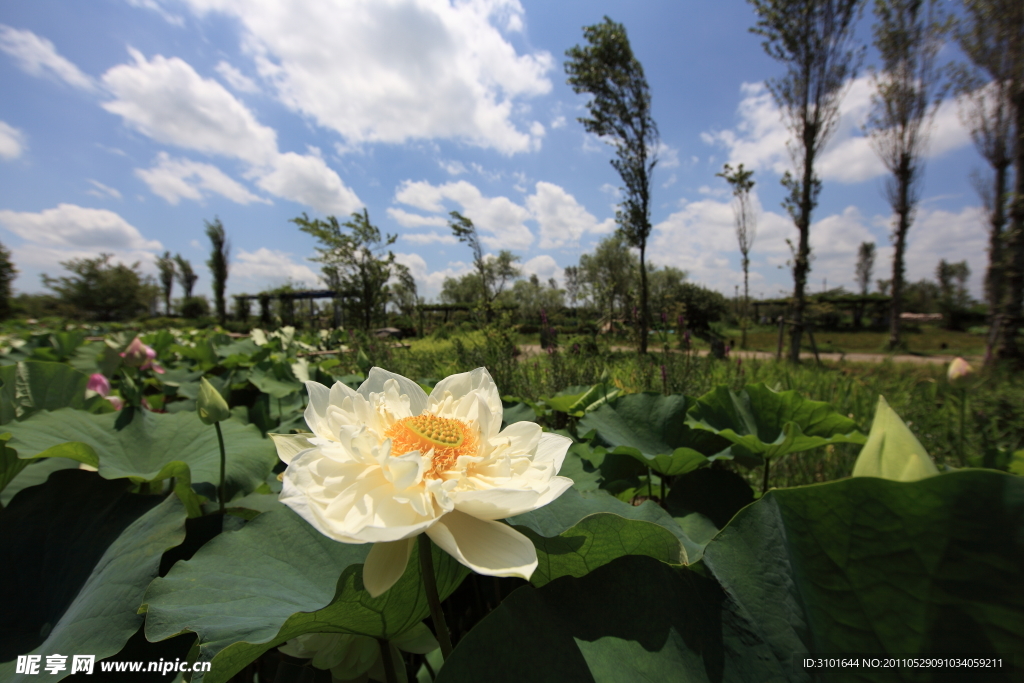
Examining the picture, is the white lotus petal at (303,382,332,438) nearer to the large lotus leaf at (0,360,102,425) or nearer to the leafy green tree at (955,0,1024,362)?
the large lotus leaf at (0,360,102,425)

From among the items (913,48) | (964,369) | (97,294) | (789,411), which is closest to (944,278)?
(913,48)

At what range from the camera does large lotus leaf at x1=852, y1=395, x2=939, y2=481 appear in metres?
0.39

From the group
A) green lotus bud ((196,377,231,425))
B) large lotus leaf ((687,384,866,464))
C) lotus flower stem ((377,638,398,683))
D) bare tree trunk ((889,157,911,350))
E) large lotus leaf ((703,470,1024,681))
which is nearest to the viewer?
large lotus leaf ((703,470,1024,681))

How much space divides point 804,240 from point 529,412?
10.9 meters

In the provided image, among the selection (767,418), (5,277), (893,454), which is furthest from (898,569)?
(5,277)

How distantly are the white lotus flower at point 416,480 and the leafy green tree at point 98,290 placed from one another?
3170 centimetres

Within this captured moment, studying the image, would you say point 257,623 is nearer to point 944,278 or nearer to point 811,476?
point 811,476

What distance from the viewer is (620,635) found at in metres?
0.50

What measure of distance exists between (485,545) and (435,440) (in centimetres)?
15

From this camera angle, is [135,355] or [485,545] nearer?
[485,545]

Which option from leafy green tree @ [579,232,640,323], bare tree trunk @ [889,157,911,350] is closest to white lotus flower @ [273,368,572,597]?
bare tree trunk @ [889,157,911,350]

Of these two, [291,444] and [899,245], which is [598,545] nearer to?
[291,444]

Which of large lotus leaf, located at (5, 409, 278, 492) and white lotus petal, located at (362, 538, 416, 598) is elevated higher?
white lotus petal, located at (362, 538, 416, 598)

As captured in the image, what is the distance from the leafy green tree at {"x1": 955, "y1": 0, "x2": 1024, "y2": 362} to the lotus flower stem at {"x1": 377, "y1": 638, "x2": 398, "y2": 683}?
8.63m
